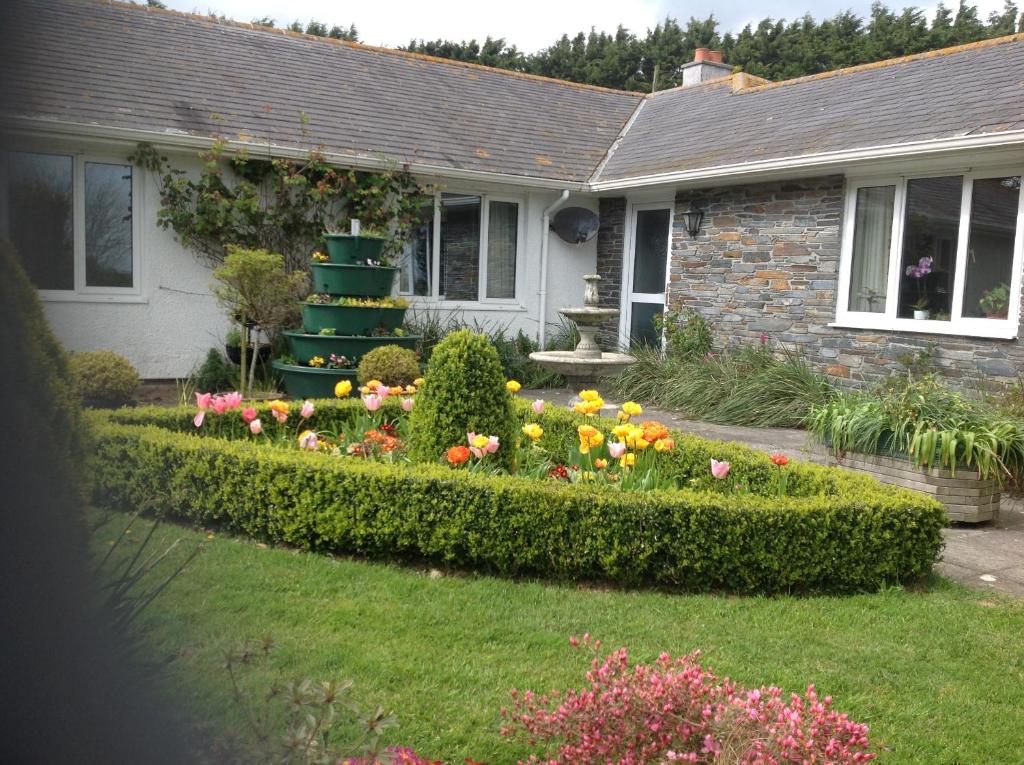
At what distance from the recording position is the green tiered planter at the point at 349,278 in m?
9.74

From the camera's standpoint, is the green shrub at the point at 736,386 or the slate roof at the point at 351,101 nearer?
the green shrub at the point at 736,386

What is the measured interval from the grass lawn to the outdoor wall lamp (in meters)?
8.19

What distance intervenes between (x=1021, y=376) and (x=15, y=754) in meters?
9.16

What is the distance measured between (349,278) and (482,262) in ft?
12.3

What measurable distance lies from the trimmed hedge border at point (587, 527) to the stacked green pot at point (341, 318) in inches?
188

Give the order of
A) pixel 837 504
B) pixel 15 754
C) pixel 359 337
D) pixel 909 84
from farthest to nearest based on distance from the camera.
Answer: pixel 909 84 → pixel 359 337 → pixel 837 504 → pixel 15 754

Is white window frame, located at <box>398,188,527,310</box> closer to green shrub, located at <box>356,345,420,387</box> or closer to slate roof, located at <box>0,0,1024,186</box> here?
slate roof, located at <box>0,0,1024,186</box>

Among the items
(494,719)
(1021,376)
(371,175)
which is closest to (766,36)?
(371,175)

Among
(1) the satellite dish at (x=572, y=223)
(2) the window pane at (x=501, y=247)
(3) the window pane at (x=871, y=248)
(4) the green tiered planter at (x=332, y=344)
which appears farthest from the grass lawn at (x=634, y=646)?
(1) the satellite dish at (x=572, y=223)

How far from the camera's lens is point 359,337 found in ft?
31.5

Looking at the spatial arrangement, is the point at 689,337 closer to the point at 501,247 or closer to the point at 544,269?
the point at 544,269

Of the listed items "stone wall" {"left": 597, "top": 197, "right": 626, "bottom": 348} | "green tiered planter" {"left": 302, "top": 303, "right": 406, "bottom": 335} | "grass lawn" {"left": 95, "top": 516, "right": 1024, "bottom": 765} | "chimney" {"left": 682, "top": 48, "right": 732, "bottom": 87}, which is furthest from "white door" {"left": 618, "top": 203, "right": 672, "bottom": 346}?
"grass lawn" {"left": 95, "top": 516, "right": 1024, "bottom": 765}

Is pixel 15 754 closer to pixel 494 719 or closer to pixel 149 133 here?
pixel 494 719

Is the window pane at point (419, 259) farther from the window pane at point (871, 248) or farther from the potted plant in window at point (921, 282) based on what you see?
the potted plant in window at point (921, 282)
